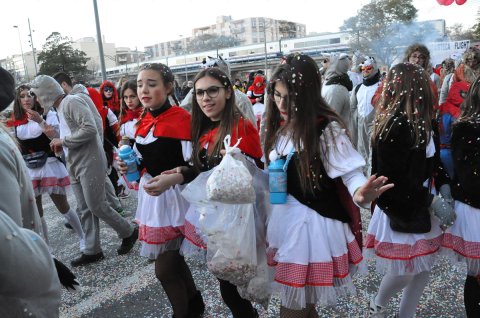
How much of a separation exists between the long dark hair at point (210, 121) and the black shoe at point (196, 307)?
1073 millimetres

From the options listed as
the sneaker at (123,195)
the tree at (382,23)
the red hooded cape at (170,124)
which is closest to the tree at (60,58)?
the tree at (382,23)

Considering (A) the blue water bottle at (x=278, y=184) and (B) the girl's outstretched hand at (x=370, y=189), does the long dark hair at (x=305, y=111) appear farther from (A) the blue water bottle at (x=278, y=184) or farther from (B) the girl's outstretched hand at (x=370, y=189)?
(B) the girl's outstretched hand at (x=370, y=189)

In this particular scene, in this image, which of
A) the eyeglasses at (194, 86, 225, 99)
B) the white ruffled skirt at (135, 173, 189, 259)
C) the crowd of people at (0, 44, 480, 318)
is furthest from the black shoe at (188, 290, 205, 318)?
the eyeglasses at (194, 86, 225, 99)

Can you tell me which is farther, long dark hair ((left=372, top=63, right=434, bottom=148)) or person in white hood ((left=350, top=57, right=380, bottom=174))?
person in white hood ((left=350, top=57, right=380, bottom=174))

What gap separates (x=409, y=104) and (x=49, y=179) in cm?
384

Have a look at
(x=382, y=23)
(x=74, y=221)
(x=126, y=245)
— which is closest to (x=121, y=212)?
(x=74, y=221)

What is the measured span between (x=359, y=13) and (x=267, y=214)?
4921cm

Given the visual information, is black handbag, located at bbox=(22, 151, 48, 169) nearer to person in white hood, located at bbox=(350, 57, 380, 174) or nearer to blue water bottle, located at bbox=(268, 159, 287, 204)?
blue water bottle, located at bbox=(268, 159, 287, 204)

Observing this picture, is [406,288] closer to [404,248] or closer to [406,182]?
[404,248]

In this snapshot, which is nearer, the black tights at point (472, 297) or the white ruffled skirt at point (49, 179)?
the black tights at point (472, 297)

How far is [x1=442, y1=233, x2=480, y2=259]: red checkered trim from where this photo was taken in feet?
7.09

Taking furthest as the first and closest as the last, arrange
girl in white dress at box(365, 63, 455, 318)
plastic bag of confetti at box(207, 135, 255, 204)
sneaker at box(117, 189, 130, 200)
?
sneaker at box(117, 189, 130, 200) < girl in white dress at box(365, 63, 455, 318) < plastic bag of confetti at box(207, 135, 255, 204)

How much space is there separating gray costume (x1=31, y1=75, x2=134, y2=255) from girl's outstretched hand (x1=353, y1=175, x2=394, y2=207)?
2936mm

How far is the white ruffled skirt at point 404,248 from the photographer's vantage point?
223cm
